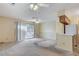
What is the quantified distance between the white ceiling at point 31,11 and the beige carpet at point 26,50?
1.48 ft

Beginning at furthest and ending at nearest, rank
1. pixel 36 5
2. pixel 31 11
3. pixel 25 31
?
pixel 25 31
pixel 31 11
pixel 36 5

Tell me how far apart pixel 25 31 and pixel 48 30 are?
1.38 feet

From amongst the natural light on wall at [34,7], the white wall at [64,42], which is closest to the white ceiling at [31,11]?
the natural light on wall at [34,7]

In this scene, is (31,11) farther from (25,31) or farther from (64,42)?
(64,42)

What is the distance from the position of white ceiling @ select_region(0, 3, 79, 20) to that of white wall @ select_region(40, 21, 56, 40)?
0.31 feet

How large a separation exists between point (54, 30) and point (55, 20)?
18 centimetres

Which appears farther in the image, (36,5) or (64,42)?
(64,42)

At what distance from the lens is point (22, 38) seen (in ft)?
Result: 5.87

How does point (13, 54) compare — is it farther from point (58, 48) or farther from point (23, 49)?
point (58, 48)

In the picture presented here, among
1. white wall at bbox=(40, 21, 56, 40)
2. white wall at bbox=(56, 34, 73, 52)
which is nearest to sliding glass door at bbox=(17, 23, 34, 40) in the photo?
white wall at bbox=(40, 21, 56, 40)

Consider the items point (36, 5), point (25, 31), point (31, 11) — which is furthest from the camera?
point (25, 31)

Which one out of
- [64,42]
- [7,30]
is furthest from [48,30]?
[7,30]

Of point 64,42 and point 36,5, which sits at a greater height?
point 36,5

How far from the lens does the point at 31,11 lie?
1.71 m
